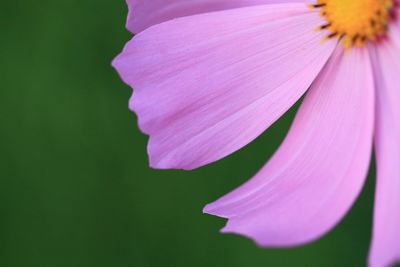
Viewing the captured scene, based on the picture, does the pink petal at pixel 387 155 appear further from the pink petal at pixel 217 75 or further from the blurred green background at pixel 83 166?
the blurred green background at pixel 83 166

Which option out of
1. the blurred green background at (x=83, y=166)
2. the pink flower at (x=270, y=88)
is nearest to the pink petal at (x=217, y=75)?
the pink flower at (x=270, y=88)

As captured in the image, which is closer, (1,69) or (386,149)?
(386,149)

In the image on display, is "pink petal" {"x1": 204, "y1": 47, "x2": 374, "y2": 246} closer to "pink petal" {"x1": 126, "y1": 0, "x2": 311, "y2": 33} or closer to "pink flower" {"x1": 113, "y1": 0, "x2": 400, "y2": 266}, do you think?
"pink flower" {"x1": 113, "y1": 0, "x2": 400, "y2": 266}

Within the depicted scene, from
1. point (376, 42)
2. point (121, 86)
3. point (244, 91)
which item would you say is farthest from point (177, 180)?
point (376, 42)

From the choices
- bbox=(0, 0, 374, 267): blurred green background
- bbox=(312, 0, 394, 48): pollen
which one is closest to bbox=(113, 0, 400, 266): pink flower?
bbox=(312, 0, 394, 48): pollen

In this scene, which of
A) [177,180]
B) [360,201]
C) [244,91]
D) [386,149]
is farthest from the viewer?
[177,180]

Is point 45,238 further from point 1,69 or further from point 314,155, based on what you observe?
point 314,155
